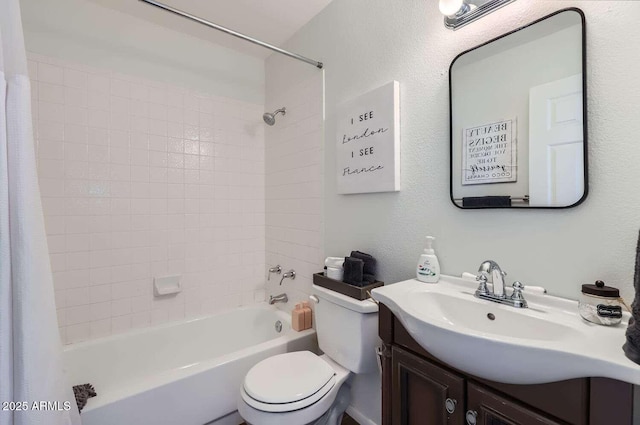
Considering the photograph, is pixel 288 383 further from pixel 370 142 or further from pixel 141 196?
pixel 141 196

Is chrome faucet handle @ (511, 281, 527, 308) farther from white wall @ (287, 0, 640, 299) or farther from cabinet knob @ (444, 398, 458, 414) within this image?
cabinet knob @ (444, 398, 458, 414)

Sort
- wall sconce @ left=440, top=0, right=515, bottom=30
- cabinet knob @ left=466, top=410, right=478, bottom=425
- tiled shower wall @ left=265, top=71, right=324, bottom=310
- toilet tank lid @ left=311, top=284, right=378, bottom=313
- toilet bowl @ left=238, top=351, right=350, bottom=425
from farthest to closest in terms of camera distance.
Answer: tiled shower wall @ left=265, top=71, right=324, bottom=310
toilet tank lid @ left=311, top=284, right=378, bottom=313
toilet bowl @ left=238, top=351, right=350, bottom=425
wall sconce @ left=440, top=0, right=515, bottom=30
cabinet knob @ left=466, top=410, right=478, bottom=425

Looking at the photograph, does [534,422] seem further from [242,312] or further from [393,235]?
[242,312]

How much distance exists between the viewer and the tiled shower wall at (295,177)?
1.87 m

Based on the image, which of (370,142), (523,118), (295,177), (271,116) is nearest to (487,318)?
(523,118)

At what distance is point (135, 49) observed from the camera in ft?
6.23

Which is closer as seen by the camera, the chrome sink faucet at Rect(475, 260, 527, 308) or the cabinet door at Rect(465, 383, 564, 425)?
the cabinet door at Rect(465, 383, 564, 425)

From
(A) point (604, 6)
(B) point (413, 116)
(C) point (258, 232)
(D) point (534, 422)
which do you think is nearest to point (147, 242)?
(C) point (258, 232)

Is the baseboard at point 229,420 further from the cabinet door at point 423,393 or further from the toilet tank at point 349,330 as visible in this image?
the cabinet door at point 423,393

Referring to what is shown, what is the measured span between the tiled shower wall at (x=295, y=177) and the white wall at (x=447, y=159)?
0.12m

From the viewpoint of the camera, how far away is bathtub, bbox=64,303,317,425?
1.28 m

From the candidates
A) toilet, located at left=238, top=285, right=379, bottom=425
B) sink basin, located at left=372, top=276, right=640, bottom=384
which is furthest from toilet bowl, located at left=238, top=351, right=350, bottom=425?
sink basin, located at left=372, top=276, right=640, bottom=384

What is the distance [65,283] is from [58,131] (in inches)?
35.4

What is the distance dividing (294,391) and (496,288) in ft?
2.88
